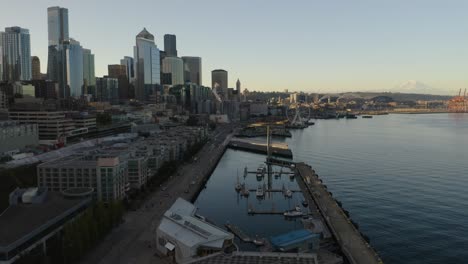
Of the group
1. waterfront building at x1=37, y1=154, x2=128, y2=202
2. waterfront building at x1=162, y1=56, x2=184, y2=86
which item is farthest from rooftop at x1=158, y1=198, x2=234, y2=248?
waterfront building at x1=162, y1=56, x2=184, y2=86

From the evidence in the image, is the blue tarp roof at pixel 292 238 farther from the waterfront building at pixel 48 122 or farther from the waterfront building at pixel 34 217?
the waterfront building at pixel 48 122

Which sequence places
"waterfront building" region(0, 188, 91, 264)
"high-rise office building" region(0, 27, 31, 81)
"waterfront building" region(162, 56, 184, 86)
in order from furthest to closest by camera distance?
"waterfront building" region(162, 56, 184, 86) < "high-rise office building" region(0, 27, 31, 81) < "waterfront building" region(0, 188, 91, 264)

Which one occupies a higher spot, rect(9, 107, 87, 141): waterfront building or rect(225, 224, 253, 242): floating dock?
rect(9, 107, 87, 141): waterfront building

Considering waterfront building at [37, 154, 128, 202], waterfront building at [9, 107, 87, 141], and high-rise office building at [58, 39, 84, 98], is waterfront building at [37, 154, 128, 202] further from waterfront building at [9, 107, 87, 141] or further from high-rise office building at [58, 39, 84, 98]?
high-rise office building at [58, 39, 84, 98]

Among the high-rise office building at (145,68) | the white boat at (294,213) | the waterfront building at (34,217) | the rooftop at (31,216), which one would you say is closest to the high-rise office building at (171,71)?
the high-rise office building at (145,68)

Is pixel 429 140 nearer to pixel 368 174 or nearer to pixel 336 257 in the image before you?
pixel 368 174

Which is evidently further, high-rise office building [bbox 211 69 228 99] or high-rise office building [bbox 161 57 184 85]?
high-rise office building [bbox 211 69 228 99]

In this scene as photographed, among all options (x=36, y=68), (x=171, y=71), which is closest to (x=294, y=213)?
(x=36, y=68)
